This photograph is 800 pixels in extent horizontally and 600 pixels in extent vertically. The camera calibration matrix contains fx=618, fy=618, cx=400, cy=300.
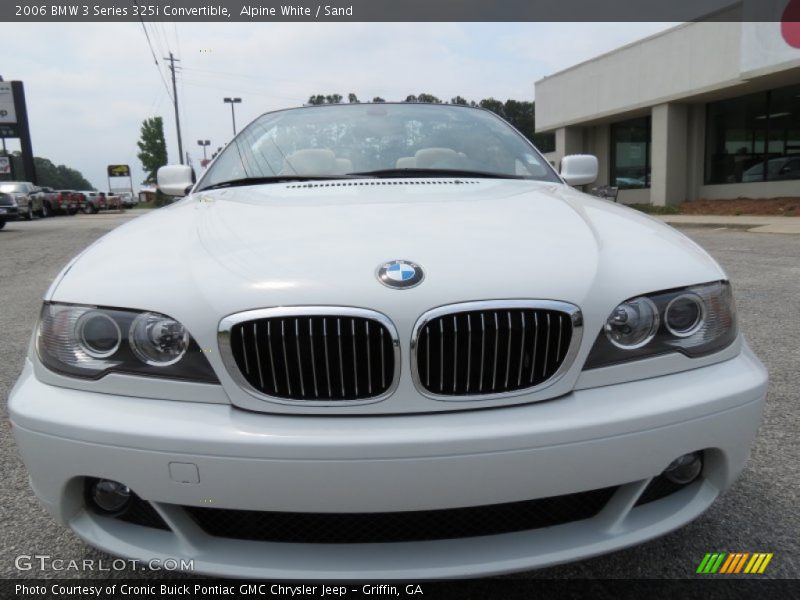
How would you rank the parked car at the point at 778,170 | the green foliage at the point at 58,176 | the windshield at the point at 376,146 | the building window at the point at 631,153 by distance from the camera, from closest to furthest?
the windshield at the point at 376,146 < the parked car at the point at 778,170 < the building window at the point at 631,153 < the green foliage at the point at 58,176

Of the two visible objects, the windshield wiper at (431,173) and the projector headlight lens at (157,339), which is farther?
the windshield wiper at (431,173)

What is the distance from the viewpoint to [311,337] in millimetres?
1451

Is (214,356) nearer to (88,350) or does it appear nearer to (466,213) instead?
(88,350)

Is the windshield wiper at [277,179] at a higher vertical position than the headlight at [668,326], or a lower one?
higher

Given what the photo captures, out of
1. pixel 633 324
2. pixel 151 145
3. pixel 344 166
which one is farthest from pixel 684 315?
pixel 151 145

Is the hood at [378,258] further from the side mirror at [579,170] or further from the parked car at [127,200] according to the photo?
the parked car at [127,200]

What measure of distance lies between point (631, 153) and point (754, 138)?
16.6ft

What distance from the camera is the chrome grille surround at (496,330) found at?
57.2 inches

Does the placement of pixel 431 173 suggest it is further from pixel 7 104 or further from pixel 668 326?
pixel 7 104

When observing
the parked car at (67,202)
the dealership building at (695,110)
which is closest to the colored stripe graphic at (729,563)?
the dealership building at (695,110)

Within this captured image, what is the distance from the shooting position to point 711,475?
5.29 feet

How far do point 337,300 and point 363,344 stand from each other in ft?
0.39

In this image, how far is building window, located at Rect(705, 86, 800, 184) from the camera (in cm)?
1689

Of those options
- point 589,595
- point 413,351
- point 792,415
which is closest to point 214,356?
point 413,351
